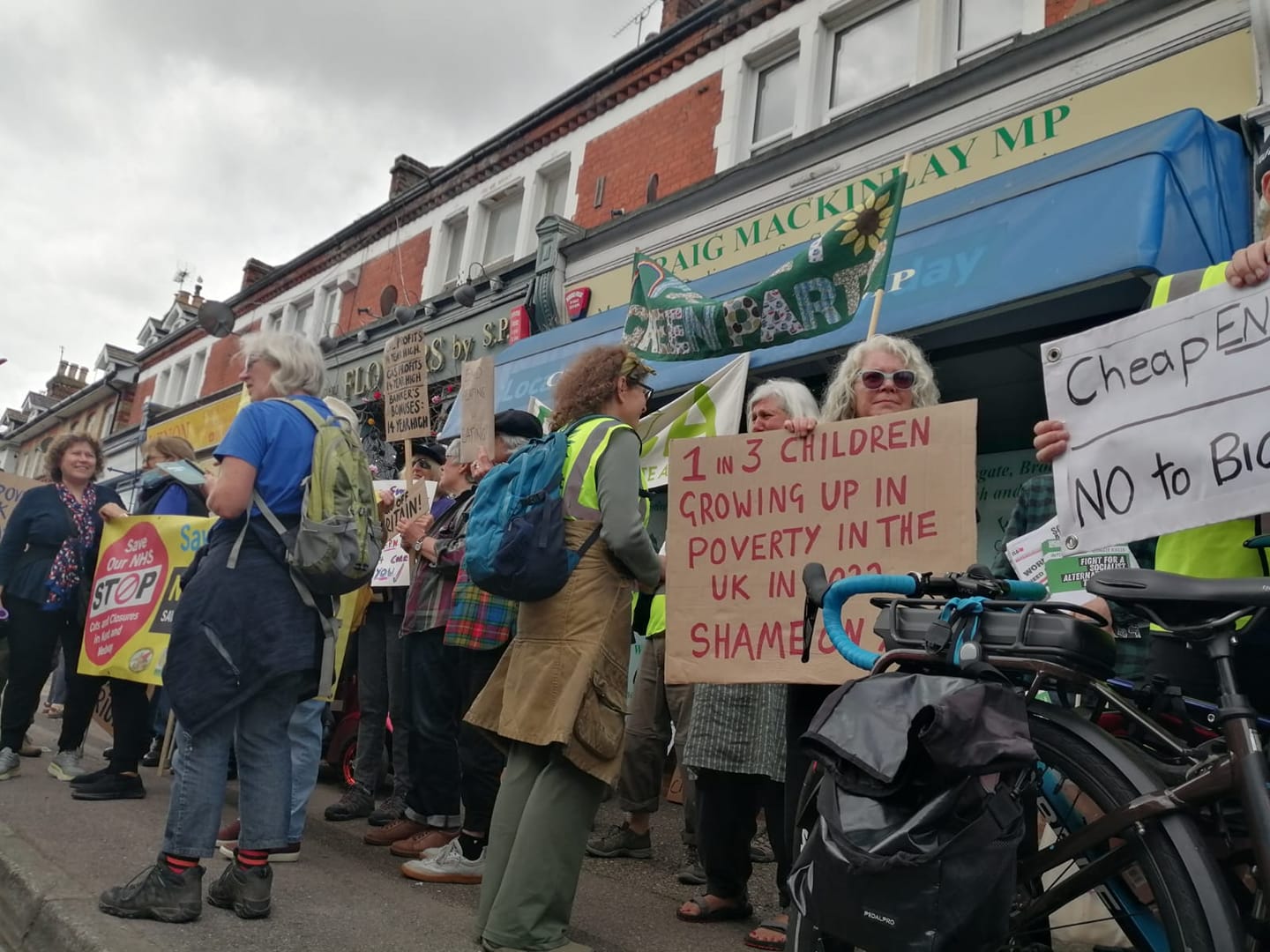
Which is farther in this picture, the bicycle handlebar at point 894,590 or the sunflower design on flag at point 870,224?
the sunflower design on flag at point 870,224

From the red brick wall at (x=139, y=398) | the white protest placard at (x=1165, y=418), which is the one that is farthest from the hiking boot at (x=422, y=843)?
the red brick wall at (x=139, y=398)

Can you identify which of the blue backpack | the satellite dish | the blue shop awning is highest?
the satellite dish

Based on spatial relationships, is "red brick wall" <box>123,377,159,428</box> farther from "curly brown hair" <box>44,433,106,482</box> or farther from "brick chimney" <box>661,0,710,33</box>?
"curly brown hair" <box>44,433,106,482</box>

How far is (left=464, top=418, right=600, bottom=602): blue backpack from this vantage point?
2.84m

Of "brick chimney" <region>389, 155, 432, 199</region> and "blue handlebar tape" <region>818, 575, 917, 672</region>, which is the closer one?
"blue handlebar tape" <region>818, 575, 917, 672</region>

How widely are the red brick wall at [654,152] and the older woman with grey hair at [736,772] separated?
757cm

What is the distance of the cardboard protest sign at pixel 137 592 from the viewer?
5.22 meters

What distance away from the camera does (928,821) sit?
1.54 meters

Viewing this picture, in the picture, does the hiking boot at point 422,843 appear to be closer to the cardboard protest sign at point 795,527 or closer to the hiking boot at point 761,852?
the hiking boot at point 761,852

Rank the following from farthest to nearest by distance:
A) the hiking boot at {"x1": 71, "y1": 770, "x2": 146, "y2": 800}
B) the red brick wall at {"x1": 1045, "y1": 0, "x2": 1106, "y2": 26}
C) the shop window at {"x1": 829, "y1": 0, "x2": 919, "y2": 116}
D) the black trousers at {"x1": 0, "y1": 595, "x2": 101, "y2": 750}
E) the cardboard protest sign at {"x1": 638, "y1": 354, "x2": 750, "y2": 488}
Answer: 1. the shop window at {"x1": 829, "y1": 0, "x2": 919, "y2": 116}
2. the red brick wall at {"x1": 1045, "y1": 0, "x2": 1106, "y2": 26}
3. the cardboard protest sign at {"x1": 638, "y1": 354, "x2": 750, "y2": 488}
4. the black trousers at {"x1": 0, "y1": 595, "x2": 101, "y2": 750}
5. the hiking boot at {"x1": 71, "y1": 770, "x2": 146, "y2": 800}

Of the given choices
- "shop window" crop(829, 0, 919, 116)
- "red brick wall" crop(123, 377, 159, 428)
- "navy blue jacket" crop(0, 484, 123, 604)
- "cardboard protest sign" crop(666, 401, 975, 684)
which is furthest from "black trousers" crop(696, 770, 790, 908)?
"red brick wall" crop(123, 377, 159, 428)

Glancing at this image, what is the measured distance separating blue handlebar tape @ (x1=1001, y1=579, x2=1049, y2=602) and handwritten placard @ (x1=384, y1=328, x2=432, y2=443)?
349 centimetres

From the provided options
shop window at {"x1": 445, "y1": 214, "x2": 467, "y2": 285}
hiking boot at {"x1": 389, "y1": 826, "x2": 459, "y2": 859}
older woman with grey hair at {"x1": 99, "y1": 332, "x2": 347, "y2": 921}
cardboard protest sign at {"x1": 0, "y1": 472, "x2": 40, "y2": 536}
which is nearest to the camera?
older woman with grey hair at {"x1": 99, "y1": 332, "x2": 347, "y2": 921}

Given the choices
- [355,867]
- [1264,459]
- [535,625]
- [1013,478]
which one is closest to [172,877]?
[355,867]
